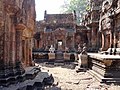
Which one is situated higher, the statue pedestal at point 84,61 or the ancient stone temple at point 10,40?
the ancient stone temple at point 10,40

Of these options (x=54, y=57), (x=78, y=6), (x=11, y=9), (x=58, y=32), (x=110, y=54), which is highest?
(x=78, y=6)

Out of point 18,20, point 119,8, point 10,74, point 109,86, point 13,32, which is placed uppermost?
point 119,8

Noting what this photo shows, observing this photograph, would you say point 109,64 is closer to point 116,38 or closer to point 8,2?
point 8,2

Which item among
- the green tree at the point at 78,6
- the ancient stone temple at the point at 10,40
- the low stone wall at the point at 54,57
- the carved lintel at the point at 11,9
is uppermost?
the green tree at the point at 78,6

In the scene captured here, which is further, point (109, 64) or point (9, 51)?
point (109, 64)

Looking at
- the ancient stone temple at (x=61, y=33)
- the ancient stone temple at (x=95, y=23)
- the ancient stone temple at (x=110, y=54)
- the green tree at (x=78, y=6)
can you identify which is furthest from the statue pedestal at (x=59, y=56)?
the green tree at (x=78, y=6)

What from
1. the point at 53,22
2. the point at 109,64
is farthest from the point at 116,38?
the point at 53,22

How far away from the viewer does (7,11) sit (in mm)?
7477

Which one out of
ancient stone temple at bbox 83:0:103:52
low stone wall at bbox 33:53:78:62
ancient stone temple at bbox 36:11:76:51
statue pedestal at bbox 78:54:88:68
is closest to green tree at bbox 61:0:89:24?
ancient stone temple at bbox 36:11:76:51

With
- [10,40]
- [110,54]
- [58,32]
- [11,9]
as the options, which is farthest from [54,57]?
[11,9]

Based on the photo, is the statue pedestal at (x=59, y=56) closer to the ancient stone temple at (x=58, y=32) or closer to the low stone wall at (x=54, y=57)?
the low stone wall at (x=54, y=57)

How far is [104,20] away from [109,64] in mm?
10815

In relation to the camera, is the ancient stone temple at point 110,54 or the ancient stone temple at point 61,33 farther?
the ancient stone temple at point 61,33

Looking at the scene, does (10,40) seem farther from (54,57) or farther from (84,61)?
(54,57)
